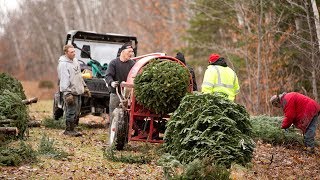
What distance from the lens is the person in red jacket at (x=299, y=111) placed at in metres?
13.3

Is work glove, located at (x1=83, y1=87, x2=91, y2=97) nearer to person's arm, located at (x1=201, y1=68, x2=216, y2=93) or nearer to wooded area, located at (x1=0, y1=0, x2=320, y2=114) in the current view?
person's arm, located at (x1=201, y1=68, x2=216, y2=93)

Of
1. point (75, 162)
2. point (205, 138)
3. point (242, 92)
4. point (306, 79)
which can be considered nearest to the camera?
point (205, 138)

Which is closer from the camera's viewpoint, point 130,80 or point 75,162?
point 75,162

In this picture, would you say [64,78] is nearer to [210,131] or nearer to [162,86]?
[162,86]

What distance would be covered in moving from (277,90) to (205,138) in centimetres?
1033

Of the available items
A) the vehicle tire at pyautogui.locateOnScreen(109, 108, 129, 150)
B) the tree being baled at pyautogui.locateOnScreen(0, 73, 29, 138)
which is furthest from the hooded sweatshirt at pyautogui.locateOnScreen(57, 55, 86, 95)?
the vehicle tire at pyautogui.locateOnScreen(109, 108, 129, 150)

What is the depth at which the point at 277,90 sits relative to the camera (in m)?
20.3

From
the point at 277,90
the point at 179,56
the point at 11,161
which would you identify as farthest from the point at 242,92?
the point at 11,161

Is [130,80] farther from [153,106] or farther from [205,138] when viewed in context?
[205,138]

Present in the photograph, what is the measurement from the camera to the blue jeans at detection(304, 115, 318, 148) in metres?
13.5

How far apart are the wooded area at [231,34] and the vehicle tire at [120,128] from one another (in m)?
Result: 6.21

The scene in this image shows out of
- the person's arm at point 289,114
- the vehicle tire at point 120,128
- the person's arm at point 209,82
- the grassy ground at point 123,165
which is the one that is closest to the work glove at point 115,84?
the vehicle tire at point 120,128

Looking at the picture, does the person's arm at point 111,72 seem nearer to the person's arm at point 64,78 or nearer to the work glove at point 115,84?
the work glove at point 115,84

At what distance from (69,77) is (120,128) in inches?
120
